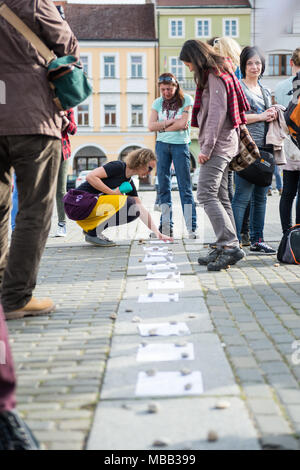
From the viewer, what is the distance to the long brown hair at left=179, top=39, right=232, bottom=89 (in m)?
5.35

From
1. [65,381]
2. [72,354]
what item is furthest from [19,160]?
[65,381]

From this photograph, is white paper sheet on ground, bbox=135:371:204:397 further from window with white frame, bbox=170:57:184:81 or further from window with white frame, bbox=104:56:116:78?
window with white frame, bbox=170:57:184:81

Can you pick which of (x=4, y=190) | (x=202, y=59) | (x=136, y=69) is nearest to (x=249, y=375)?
(x=4, y=190)

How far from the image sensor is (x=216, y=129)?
539cm

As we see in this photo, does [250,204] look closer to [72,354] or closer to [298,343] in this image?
[298,343]

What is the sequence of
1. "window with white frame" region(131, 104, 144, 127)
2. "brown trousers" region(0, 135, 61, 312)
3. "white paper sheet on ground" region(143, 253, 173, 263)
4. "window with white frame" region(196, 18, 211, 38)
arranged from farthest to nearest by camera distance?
1. "window with white frame" region(131, 104, 144, 127)
2. "window with white frame" region(196, 18, 211, 38)
3. "white paper sheet on ground" region(143, 253, 173, 263)
4. "brown trousers" region(0, 135, 61, 312)

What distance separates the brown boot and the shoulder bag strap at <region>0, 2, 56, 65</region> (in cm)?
153

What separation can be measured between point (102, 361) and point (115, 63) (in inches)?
1776

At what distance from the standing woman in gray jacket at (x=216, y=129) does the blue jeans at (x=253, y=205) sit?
765 mm

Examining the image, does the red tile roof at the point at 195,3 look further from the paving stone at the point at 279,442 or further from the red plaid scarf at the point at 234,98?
the paving stone at the point at 279,442

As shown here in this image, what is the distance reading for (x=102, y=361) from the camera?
9.37ft

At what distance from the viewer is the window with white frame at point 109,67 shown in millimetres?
45719

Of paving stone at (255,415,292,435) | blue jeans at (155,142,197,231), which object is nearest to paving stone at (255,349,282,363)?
paving stone at (255,415,292,435)

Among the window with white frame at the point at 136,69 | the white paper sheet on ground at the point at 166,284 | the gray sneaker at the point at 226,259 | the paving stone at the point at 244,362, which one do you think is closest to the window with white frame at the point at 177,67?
the window with white frame at the point at 136,69
